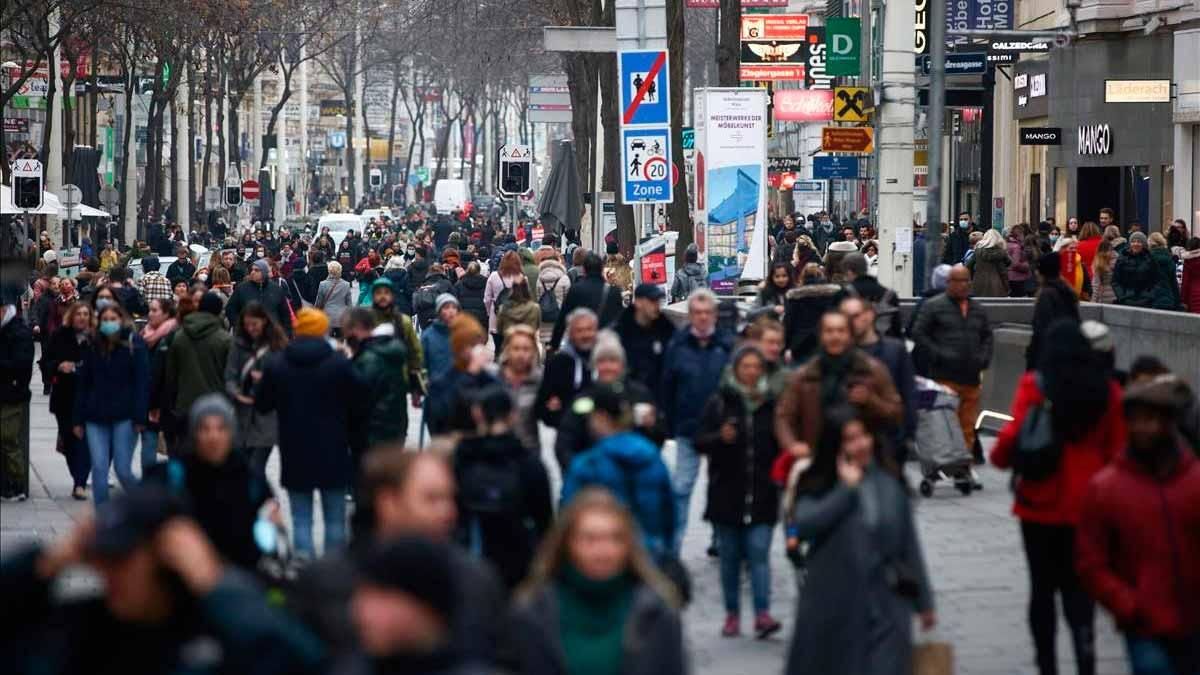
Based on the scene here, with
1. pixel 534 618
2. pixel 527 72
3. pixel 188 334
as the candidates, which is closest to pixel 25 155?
pixel 188 334

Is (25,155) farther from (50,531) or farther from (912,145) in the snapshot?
(50,531)

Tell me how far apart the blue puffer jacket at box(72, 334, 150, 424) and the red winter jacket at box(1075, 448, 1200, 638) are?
27.1ft

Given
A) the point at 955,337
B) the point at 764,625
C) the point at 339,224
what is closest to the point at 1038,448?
the point at 764,625

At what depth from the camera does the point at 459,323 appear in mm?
11594

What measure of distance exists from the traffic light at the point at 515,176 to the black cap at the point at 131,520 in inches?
1562

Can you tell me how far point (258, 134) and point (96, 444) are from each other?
95801 mm

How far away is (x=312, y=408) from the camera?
1153 cm

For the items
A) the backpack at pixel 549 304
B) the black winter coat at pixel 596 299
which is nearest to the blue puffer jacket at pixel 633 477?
the black winter coat at pixel 596 299

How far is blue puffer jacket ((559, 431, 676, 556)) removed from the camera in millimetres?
8641

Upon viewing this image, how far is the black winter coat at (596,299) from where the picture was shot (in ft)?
59.7

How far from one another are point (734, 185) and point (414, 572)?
22059 millimetres

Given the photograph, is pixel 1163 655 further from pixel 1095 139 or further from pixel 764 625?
pixel 1095 139

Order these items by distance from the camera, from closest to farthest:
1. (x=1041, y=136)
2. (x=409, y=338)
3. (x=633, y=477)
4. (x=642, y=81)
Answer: (x=633, y=477)
(x=409, y=338)
(x=642, y=81)
(x=1041, y=136)

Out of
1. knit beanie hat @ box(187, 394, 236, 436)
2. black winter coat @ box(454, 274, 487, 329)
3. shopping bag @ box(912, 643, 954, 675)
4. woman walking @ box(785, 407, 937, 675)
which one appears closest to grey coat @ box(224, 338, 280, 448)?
knit beanie hat @ box(187, 394, 236, 436)
